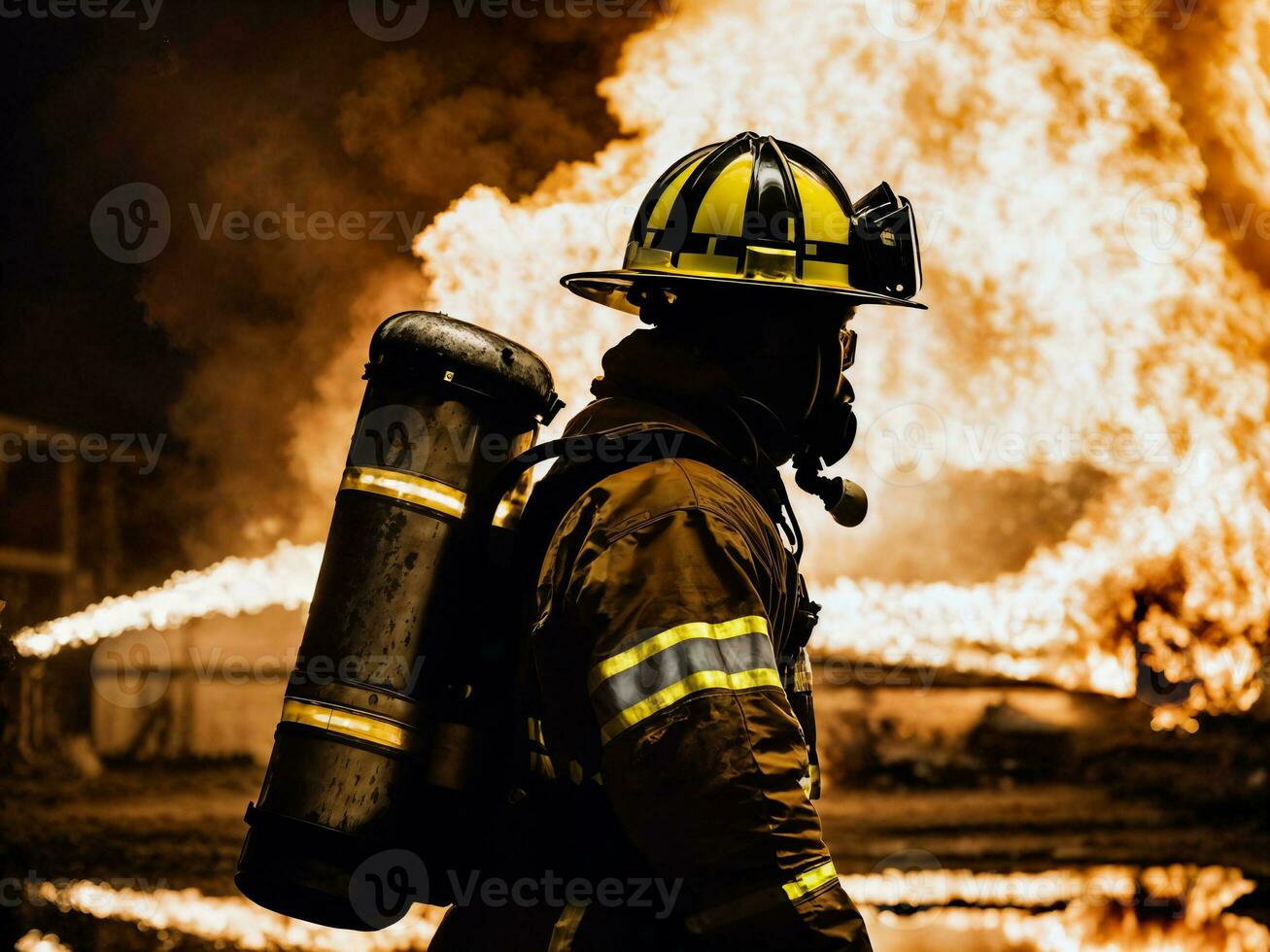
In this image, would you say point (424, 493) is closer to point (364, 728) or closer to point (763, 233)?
point (364, 728)

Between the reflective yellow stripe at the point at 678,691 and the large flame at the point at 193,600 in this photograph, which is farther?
the large flame at the point at 193,600

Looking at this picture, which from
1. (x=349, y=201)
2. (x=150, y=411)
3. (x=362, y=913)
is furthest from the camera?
(x=150, y=411)

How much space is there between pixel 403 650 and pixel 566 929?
0.62 metres

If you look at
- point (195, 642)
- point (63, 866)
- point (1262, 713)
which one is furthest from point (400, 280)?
point (1262, 713)

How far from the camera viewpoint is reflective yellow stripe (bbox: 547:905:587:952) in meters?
1.73

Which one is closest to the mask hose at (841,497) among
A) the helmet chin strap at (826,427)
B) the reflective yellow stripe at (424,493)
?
the helmet chin strap at (826,427)

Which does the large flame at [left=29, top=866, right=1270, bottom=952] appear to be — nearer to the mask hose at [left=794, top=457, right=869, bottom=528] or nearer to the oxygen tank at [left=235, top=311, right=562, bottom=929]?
the mask hose at [left=794, top=457, right=869, bottom=528]

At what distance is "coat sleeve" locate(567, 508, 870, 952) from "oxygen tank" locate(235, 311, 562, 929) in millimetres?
426

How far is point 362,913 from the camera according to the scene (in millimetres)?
2072

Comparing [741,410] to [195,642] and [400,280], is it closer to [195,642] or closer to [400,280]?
[400,280]

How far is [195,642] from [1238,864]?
26.4 feet

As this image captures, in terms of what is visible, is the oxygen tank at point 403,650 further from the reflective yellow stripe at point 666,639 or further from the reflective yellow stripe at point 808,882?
the reflective yellow stripe at point 808,882

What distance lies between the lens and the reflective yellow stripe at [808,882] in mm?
1487

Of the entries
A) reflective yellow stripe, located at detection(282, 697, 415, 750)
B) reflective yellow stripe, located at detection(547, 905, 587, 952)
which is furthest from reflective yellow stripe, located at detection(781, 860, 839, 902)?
reflective yellow stripe, located at detection(282, 697, 415, 750)
